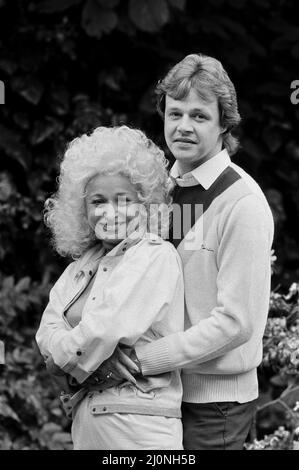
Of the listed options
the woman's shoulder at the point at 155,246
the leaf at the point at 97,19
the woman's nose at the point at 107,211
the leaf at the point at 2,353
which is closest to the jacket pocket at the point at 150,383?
the woman's shoulder at the point at 155,246

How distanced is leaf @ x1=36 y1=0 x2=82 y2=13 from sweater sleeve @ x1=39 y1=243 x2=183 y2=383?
2.44 m

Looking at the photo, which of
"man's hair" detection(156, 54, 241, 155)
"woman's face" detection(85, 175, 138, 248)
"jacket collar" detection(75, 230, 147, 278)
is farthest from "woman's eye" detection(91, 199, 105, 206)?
"man's hair" detection(156, 54, 241, 155)

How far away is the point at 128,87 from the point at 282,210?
3.58 feet

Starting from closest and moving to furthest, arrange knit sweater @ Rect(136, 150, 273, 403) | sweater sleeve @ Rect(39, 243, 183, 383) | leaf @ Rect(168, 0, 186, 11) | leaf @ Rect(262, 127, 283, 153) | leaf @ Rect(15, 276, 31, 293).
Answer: sweater sleeve @ Rect(39, 243, 183, 383) → knit sweater @ Rect(136, 150, 273, 403) → leaf @ Rect(168, 0, 186, 11) → leaf @ Rect(15, 276, 31, 293) → leaf @ Rect(262, 127, 283, 153)

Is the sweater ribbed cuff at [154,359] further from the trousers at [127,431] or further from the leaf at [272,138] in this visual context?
the leaf at [272,138]

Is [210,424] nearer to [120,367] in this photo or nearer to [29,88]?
[120,367]

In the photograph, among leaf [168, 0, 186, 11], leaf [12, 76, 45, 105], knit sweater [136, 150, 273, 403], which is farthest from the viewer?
leaf [12, 76, 45, 105]

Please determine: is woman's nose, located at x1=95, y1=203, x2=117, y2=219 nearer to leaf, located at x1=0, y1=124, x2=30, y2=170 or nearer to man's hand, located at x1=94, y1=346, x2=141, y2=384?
man's hand, located at x1=94, y1=346, x2=141, y2=384

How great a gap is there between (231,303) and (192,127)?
0.56m

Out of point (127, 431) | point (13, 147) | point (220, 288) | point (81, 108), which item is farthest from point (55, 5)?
point (127, 431)

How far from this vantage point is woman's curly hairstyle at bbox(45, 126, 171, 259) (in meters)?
2.95

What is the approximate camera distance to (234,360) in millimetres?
2979

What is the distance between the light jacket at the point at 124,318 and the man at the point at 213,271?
59 millimetres

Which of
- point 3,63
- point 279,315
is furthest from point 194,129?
point 3,63
